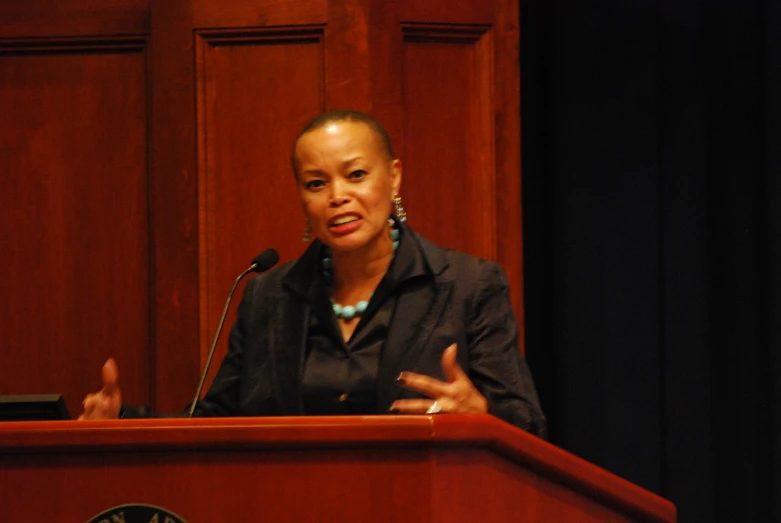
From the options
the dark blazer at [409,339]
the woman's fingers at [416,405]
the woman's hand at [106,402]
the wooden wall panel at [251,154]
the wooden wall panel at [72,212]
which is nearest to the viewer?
the woman's fingers at [416,405]

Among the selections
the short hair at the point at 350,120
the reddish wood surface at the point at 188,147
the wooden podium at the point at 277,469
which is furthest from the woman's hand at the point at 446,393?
the reddish wood surface at the point at 188,147

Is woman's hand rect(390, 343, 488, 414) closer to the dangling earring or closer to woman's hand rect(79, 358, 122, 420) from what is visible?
woman's hand rect(79, 358, 122, 420)

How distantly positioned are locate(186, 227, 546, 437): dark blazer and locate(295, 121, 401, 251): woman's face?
150 mm

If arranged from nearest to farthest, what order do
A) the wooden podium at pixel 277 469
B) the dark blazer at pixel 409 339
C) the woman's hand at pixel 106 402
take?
1. the wooden podium at pixel 277 469
2. the woman's hand at pixel 106 402
3. the dark blazer at pixel 409 339

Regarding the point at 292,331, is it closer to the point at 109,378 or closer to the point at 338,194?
the point at 338,194

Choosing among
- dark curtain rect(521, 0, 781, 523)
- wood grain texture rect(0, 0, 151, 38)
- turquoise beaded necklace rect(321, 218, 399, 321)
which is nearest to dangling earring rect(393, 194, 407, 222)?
turquoise beaded necklace rect(321, 218, 399, 321)

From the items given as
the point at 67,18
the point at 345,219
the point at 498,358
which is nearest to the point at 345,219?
the point at 345,219

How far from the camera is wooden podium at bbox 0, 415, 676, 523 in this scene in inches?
51.0

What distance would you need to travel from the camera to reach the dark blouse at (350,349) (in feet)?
6.57

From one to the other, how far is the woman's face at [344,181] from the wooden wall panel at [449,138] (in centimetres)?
74

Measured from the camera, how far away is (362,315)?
2092mm

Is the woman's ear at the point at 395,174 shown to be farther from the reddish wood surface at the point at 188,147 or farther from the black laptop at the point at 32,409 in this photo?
the black laptop at the point at 32,409

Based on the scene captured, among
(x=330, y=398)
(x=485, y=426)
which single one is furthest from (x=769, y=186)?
(x=485, y=426)

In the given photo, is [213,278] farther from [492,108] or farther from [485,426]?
[485,426]
